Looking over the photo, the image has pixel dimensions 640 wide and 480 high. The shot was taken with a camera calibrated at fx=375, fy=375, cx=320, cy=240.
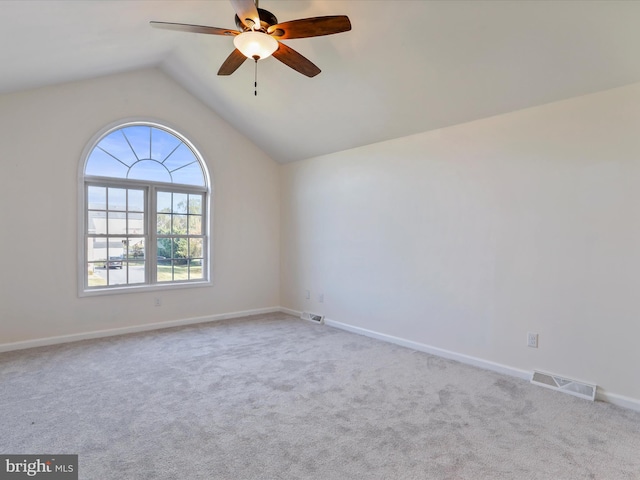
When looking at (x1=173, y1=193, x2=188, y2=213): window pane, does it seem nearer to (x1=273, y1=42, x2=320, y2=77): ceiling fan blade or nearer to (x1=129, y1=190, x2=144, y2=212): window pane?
(x1=129, y1=190, x2=144, y2=212): window pane

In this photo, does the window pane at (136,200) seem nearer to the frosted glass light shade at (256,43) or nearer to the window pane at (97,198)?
the window pane at (97,198)

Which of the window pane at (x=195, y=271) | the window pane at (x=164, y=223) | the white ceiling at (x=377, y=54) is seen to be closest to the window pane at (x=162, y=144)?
the window pane at (x=164, y=223)

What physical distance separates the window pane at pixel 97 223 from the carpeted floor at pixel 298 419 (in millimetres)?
1414

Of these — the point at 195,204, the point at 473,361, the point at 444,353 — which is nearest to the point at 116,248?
the point at 195,204

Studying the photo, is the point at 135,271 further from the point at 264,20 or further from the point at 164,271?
the point at 264,20

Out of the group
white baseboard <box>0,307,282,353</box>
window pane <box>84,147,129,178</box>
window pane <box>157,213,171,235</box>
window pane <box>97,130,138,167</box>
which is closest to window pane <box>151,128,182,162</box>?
window pane <box>97,130,138,167</box>

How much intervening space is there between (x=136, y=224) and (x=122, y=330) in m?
1.34

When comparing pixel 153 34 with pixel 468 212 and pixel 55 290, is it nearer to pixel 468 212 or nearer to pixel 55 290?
pixel 55 290

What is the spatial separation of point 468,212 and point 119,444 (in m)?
3.37

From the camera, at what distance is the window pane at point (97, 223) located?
4.51 metres

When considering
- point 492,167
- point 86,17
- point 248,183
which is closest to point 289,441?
point 492,167

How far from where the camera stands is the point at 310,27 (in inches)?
93.4

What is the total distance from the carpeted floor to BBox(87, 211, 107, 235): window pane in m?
1.41

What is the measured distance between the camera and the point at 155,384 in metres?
3.09
